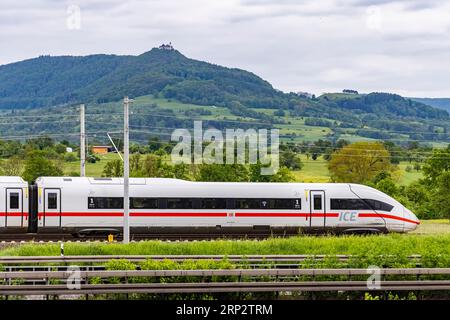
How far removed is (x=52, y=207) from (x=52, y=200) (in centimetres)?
34

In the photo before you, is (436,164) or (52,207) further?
(436,164)

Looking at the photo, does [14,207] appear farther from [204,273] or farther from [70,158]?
[70,158]

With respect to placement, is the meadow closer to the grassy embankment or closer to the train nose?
the train nose

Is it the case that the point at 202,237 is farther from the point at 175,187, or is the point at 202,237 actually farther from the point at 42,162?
the point at 42,162

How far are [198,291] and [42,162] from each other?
59201 millimetres

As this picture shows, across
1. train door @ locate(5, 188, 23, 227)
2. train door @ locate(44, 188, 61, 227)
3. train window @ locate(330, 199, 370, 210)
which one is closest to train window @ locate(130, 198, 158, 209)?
train door @ locate(44, 188, 61, 227)

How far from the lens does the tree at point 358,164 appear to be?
9875 cm

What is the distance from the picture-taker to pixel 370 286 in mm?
20094

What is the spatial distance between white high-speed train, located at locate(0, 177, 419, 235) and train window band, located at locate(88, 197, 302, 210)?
0.05m

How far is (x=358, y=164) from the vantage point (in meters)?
102

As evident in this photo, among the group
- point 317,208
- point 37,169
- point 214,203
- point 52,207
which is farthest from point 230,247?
point 37,169

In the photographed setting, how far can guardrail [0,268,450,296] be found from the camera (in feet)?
63.9
